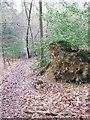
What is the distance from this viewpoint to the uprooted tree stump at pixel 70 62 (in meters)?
6.72

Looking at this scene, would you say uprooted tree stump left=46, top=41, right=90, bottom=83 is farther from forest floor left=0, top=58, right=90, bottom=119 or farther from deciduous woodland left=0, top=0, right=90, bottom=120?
forest floor left=0, top=58, right=90, bottom=119

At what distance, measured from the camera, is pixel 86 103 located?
495 centimetres

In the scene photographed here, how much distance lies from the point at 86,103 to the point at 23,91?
2178 mm

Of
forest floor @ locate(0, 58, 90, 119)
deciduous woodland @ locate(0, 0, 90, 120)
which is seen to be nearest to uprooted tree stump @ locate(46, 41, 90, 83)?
deciduous woodland @ locate(0, 0, 90, 120)

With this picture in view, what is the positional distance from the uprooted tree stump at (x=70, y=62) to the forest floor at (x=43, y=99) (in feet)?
0.79

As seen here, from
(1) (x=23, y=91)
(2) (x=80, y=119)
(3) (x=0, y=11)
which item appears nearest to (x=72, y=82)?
(1) (x=23, y=91)

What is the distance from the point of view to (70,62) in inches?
268

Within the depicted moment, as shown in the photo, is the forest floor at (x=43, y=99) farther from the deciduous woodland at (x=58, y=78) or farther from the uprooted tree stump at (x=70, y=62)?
the uprooted tree stump at (x=70, y=62)

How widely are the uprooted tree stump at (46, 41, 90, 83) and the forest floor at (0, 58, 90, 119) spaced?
0.24 meters

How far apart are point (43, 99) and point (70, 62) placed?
4.89 ft

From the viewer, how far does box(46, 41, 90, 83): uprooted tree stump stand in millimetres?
6719

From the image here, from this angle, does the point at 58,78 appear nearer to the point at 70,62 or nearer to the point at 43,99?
the point at 70,62

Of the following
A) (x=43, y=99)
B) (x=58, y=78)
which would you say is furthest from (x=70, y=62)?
(x=43, y=99)

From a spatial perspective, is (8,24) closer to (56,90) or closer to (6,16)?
(6,16)
